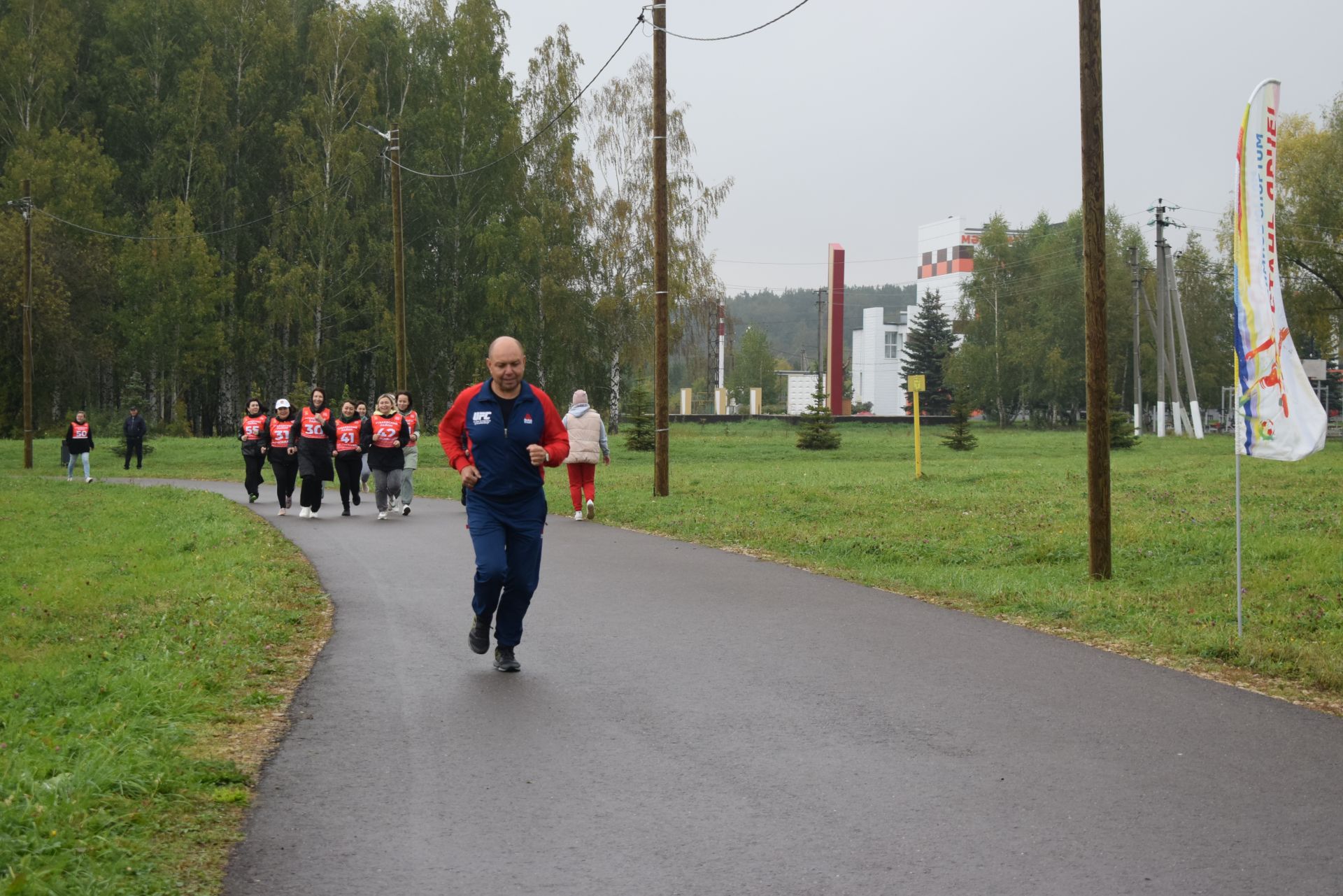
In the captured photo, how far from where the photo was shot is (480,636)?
841 cm

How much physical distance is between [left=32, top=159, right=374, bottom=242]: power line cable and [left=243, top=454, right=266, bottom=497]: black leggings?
2903 centimetres

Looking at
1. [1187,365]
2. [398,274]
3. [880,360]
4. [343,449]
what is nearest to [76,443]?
[398,274]

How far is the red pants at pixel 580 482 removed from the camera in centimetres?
1967

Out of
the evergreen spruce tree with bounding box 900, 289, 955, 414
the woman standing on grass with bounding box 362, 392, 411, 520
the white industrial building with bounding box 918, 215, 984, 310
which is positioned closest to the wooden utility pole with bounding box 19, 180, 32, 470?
the woman standing on grass with bounding box 362, 392, 411, 520

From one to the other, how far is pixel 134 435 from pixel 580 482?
22.4 m

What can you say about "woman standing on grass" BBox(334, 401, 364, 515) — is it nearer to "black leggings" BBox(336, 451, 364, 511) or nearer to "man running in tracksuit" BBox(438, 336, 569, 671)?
"black leggings" BBox(336, 451, 364, 511)

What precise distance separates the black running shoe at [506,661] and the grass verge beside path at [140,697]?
1.19 meters

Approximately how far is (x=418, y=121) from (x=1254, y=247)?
49.5 m

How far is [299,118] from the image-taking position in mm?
54719

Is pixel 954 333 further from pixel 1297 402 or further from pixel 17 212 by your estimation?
pixel 1297 402

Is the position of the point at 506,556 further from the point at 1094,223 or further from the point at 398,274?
the point at 398,274

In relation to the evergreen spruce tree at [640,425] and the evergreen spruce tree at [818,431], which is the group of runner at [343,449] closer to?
the evergreen spruce tree at [640,425]

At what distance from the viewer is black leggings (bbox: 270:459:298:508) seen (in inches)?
810

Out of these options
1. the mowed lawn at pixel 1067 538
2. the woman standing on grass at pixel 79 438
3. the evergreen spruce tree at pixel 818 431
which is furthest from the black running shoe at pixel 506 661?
the evergreen spruce tree at pixel 818 431
